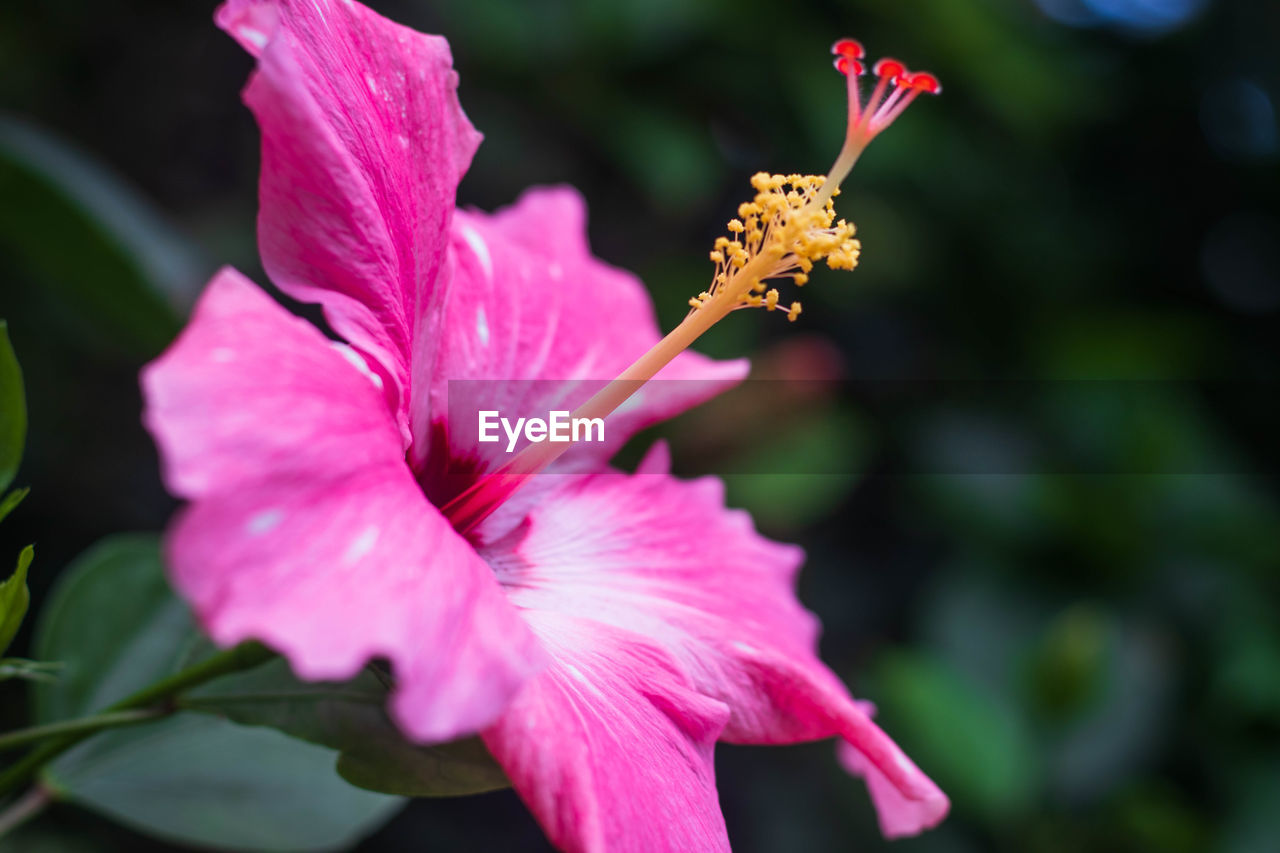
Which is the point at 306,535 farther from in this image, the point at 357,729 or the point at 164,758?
the point at 164,758

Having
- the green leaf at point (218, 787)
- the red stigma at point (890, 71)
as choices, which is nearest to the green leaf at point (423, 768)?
the green leaf at point (218, 787)

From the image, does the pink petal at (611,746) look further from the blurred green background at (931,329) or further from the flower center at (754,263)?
the blurred green background at (931,329)

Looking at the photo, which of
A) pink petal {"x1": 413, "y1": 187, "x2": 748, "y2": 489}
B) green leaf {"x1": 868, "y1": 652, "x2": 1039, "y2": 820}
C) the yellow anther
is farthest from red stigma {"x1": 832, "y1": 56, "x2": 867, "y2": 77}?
green leaf {"x1": 868, "y1": 652, "x2": 1039, "y2": 820}

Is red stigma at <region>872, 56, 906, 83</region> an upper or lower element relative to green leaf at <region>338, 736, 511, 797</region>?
upper

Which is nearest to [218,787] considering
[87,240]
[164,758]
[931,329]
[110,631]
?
[164,758]

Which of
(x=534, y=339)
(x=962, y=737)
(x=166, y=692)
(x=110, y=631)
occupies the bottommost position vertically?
(x=962, y=737)

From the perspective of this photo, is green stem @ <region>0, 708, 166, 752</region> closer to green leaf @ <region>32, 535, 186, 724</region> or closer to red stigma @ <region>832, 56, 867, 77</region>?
green leaf @ <region>32, 535, 186, 724</region>
